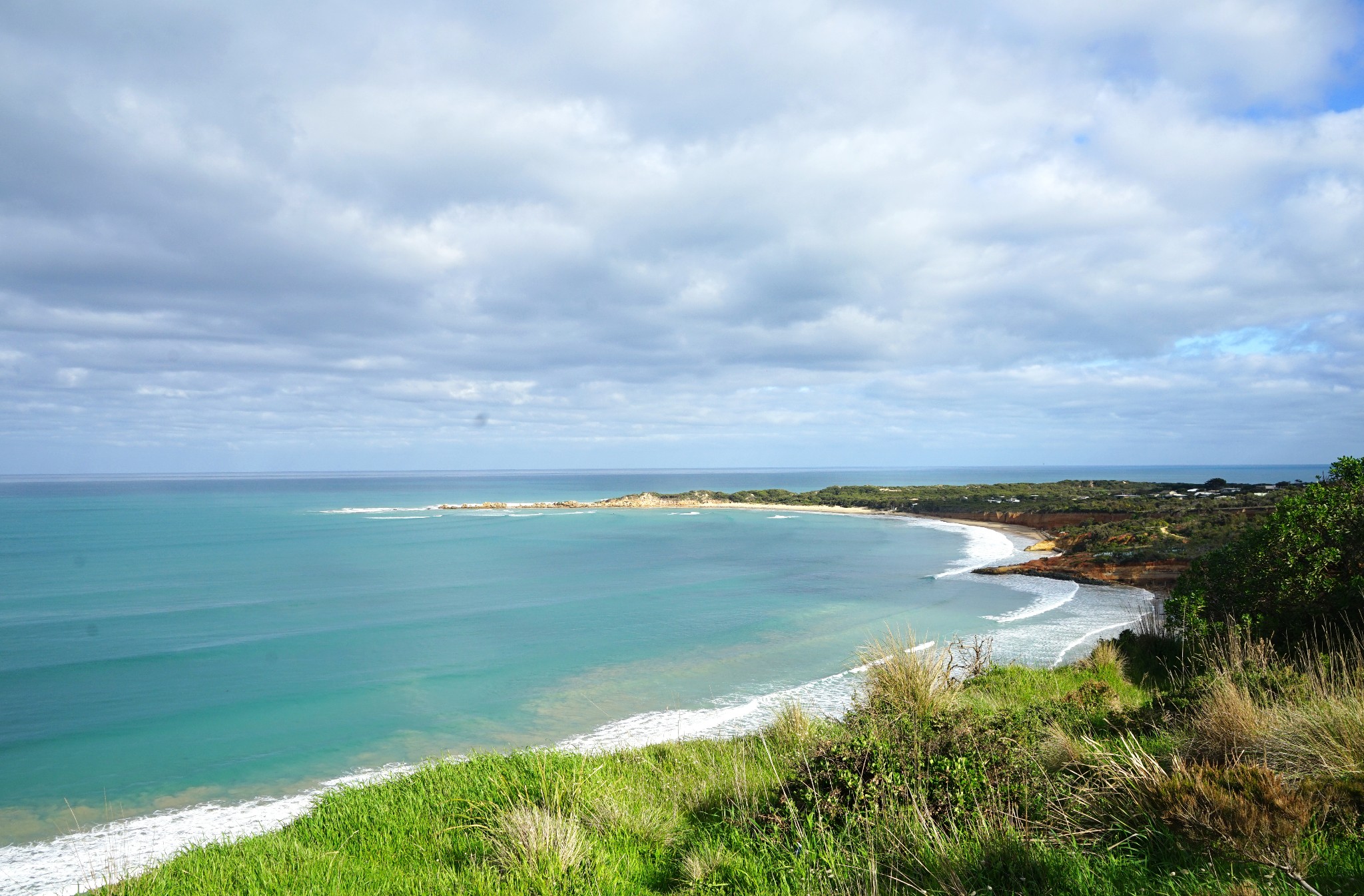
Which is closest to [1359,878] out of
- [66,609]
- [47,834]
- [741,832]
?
[741,832]

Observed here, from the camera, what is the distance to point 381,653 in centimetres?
1808

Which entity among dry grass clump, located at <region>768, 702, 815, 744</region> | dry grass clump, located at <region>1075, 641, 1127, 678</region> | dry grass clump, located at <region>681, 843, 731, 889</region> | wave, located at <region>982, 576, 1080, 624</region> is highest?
dry grass clump, located at <region>681, 843, 731, 889</region>

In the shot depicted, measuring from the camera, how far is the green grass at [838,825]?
3.97m

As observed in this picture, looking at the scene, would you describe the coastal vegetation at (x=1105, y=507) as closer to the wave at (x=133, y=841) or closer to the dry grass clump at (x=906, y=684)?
the dry grass clump at (x=906, y=684)

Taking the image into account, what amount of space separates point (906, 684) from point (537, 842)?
4.60m

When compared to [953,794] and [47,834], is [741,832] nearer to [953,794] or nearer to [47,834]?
[953,794]

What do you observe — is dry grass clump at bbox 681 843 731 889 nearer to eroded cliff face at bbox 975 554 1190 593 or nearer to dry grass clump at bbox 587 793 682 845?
dry grass clump at bbox 587 793 682 845

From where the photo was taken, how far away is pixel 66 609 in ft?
77.8

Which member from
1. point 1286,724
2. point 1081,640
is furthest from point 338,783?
point 1081,640

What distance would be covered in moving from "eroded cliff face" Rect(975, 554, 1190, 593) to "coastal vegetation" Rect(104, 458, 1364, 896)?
20.5 metres

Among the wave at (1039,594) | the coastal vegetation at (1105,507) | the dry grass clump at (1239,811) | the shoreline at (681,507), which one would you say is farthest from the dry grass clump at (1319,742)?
the shoreline at (681,507)

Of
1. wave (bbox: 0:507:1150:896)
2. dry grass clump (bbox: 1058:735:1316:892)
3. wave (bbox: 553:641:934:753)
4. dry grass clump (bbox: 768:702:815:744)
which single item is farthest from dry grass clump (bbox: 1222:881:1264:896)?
wave (bbox: 553:641:934:753)

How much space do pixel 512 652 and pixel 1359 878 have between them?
54.2 ft

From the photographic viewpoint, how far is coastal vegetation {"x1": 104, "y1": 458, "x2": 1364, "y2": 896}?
3959 millimetres
